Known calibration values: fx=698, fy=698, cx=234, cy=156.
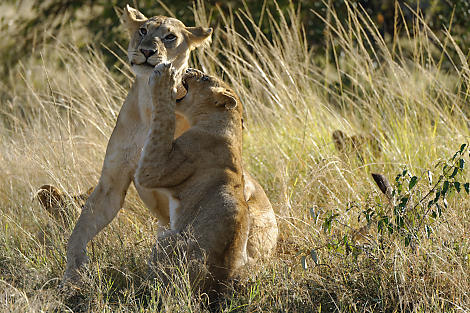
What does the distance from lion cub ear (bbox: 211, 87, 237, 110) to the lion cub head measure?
0.30 m

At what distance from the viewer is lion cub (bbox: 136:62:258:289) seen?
3496 mm

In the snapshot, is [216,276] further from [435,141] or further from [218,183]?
[435,141]

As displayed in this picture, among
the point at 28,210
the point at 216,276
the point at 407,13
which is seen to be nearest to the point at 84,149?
the point at 28,210

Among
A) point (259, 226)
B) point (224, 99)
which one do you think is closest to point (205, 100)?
point (224, 99)

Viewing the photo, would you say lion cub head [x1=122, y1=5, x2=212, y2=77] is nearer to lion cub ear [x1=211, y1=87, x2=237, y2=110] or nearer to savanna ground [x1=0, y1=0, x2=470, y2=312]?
lion cub ear [x1=211, y1=87, x2=237, y2=110]

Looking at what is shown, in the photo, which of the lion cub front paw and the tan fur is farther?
the tan fur

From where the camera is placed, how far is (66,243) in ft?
14.3

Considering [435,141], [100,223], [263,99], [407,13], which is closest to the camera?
[100,223]

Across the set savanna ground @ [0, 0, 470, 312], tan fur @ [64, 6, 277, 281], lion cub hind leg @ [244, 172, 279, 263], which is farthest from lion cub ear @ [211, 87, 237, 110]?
savanna ground @ [0, 0, 470, 312]

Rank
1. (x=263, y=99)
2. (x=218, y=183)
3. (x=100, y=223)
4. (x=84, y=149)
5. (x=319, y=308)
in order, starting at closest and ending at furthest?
(x=319, y=308) < (x=218, y=183) < (x=100, y=223) < (x=84, y=149) < (x=263, y=99)

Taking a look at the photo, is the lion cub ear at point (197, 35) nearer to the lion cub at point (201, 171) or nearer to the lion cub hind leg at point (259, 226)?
the lion cub at point (201, 171)

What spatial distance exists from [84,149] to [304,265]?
135 inches

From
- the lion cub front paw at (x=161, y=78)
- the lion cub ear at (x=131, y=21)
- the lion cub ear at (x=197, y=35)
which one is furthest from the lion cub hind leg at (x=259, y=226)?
the lion cub ear at (x=131, y=21)

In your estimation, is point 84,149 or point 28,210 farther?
point 84,149
